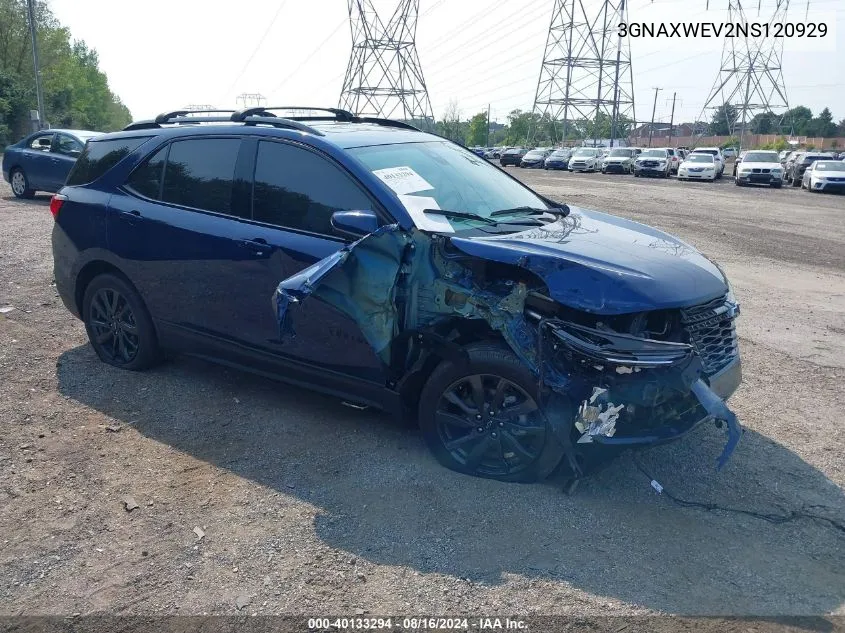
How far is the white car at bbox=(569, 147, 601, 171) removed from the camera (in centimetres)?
4450

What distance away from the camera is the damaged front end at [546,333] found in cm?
355

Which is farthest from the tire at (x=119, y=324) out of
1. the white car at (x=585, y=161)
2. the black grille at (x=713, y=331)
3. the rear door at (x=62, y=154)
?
the white car at (x=585, y=161)

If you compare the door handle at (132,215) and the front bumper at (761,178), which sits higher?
the door handle at (132,215)

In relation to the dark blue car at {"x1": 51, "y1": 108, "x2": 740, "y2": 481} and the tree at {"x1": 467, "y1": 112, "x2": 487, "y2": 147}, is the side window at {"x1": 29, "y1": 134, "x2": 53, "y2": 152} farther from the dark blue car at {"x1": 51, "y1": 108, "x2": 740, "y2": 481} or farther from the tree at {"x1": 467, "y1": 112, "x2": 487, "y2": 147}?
the tree at {"x1": 467, "y1": 112, "x2": 487, "y2": 147}

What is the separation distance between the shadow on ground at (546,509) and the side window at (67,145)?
11.6 metres

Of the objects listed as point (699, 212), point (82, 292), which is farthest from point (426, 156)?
point (699, 212)

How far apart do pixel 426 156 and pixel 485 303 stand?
151 centimetres

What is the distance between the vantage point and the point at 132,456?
4.36 m

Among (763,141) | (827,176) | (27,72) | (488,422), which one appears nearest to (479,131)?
(763,141)

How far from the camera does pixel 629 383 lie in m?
3.54

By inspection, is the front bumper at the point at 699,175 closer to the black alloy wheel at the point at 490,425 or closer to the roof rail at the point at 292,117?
the roof rail at the point at 292,117

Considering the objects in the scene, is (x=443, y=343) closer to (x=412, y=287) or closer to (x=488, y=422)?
(x=412, y=287)

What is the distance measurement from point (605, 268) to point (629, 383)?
0.59 metres

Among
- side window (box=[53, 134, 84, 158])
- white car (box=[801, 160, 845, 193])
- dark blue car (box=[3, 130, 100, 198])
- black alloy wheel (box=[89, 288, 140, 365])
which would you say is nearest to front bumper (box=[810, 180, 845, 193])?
white car (box=[801, 160, 845, 193])
